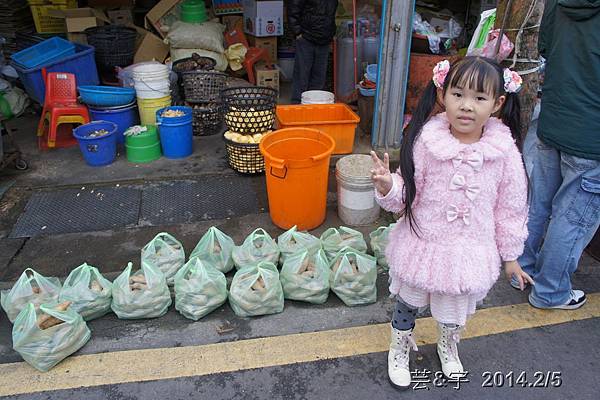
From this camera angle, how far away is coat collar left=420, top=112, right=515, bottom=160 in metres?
1.96

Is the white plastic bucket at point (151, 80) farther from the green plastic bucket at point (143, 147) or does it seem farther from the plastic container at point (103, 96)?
the green plastic bucket at point (143, 147)

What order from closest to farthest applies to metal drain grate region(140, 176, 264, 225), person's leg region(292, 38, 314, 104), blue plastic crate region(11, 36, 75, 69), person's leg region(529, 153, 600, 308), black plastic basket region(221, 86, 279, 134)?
person's leg region(529, 153, 600, 308) → metal drain grate region(140, 176, 264, 225) → black plastic basket region(221, 86, 279, 134) → blue plastic crate region(11, 36, 75, 69) → person's leg region(292, 38, 314, 104)

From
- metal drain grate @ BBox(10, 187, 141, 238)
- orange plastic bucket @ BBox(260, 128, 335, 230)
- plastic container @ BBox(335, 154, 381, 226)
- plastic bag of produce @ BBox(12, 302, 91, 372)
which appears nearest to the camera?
plastic bag of produce @ BBox(12, 302, 91, 372)

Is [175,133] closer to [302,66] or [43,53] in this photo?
[302,66]

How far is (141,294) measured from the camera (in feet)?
9.43

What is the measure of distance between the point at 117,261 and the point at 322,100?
301cm

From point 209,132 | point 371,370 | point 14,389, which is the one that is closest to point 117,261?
point 14,389

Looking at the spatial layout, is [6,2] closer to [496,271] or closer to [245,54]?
[245,54]

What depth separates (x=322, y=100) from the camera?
5379 millimetres

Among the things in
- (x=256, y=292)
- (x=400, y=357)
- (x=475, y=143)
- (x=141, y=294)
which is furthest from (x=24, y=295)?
(x=475, y=143)

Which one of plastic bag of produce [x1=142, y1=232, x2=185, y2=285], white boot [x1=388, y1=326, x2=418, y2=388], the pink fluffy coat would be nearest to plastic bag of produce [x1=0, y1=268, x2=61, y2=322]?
plastic bag of produce [x1=142, y1=232, x2=185, y2=285]

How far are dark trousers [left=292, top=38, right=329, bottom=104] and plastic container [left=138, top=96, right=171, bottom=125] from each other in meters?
1.84

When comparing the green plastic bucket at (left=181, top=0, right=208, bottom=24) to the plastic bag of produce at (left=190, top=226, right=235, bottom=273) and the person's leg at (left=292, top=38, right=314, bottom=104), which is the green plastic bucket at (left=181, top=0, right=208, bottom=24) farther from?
the plastic bag of produce at (left=190, top=226, right=235, bottom=273)

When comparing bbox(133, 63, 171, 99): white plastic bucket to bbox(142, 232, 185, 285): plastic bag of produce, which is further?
bbox(133, 63, 171, 99): white plastic bucket
